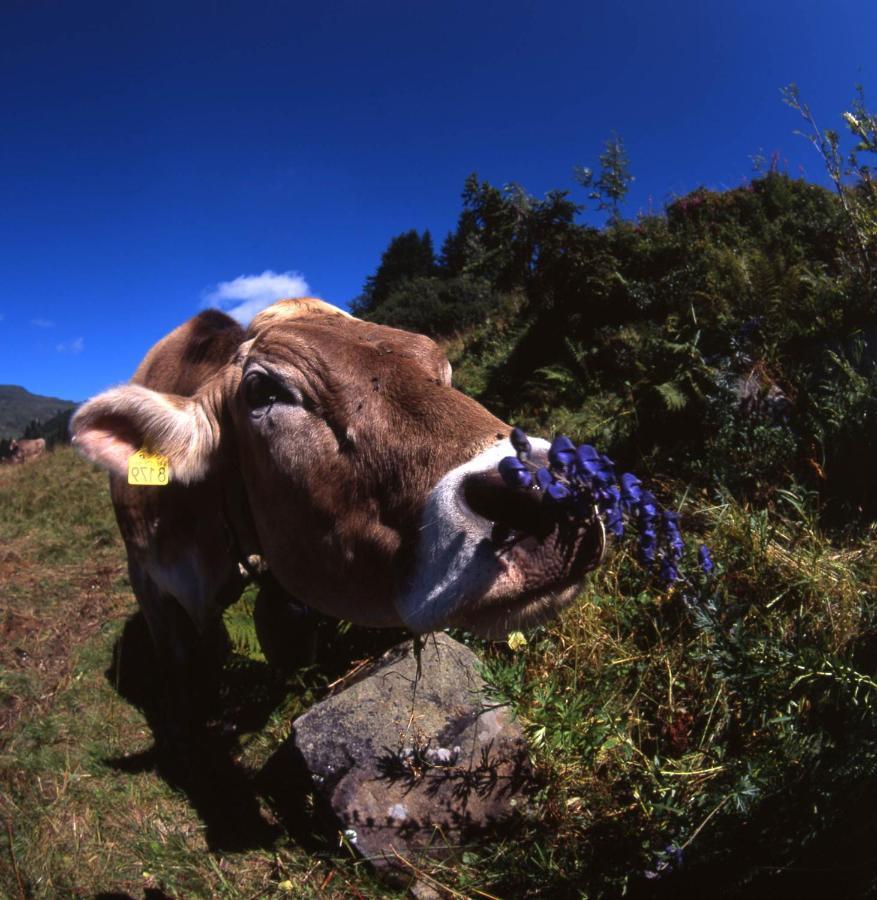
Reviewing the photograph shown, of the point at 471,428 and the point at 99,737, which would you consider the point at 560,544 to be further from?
the point at 99,737

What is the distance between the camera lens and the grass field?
79.0 inches

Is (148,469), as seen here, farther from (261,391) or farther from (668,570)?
(668,570)

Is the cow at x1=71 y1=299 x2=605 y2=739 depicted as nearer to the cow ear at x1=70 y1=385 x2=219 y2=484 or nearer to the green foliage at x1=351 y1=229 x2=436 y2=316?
the cow ear at x1=70 y1=385 x2=219 y2=484

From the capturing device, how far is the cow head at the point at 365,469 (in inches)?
65.2

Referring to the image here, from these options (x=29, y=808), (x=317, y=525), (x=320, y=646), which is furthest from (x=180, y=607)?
Result: (x=317, y=525)

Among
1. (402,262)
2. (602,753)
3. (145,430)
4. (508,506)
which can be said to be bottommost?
(602,753)

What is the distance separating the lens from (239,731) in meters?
4.20

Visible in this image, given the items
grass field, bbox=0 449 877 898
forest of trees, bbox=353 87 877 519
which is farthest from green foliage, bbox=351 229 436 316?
grass field, bbox=0 449 877 898

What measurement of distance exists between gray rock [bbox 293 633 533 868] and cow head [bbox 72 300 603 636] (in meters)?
0.95

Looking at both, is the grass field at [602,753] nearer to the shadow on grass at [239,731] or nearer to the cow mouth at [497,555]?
the shadow on grass at [239,731]

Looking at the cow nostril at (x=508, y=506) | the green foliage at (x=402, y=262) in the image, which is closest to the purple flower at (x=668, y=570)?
the cow nostril at (x=508, y=506)

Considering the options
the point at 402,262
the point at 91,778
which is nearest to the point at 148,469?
the point at 91,778

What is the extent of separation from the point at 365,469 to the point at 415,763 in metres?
1.77

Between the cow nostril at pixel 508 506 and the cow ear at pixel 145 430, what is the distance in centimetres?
189
